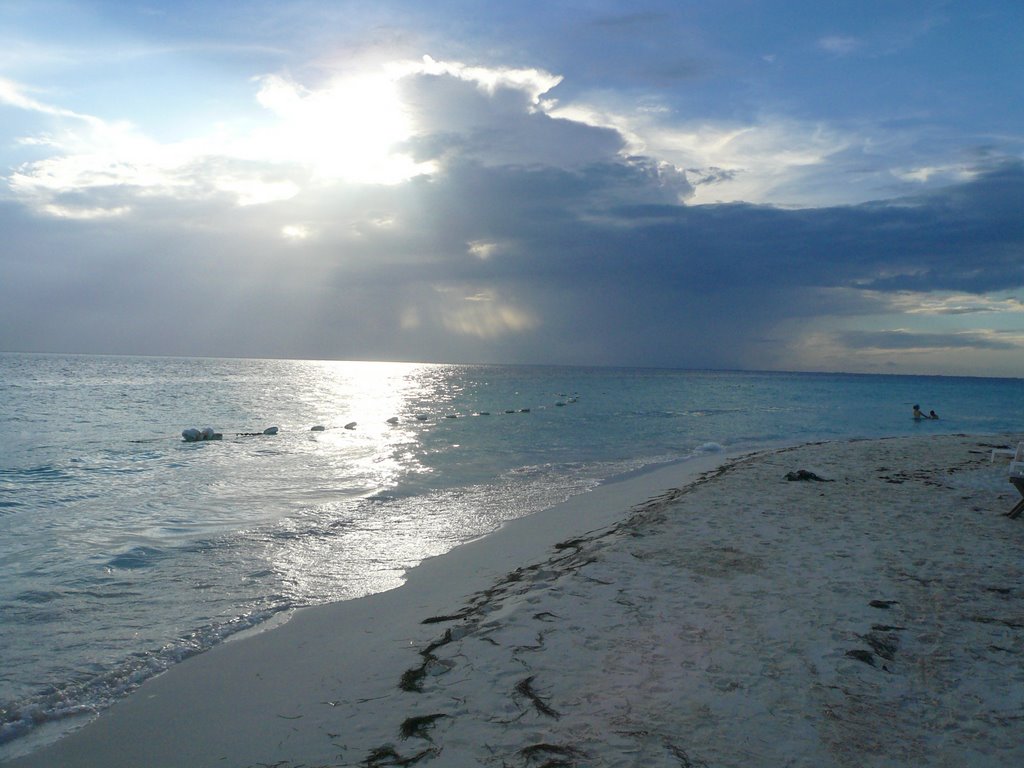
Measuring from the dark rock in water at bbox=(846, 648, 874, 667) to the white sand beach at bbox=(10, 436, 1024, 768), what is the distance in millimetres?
27

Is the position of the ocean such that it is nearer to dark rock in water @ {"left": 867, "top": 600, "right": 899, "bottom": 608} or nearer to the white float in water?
the white float in water

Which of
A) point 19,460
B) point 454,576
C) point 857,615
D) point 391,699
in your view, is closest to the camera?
point 391,699

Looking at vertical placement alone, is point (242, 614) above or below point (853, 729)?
below

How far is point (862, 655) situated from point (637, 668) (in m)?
2.12

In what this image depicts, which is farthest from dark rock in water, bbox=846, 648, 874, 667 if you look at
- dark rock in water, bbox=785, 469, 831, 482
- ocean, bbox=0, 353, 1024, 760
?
dark rock in water, bbox=785, 469, 831, 482

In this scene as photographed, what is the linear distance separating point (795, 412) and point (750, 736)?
49.6 m

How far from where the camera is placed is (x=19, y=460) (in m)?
19.5

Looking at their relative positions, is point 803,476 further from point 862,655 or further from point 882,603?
point 862,655

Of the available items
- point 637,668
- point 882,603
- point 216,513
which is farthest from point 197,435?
point 882,603

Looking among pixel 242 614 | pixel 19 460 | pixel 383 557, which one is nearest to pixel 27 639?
pixel 242 614

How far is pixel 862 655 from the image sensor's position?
553 centimetres

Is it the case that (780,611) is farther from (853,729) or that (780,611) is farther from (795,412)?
(795,412)

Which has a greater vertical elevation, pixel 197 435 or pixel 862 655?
pixel 862 655

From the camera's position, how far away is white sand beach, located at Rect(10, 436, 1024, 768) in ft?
14.1
